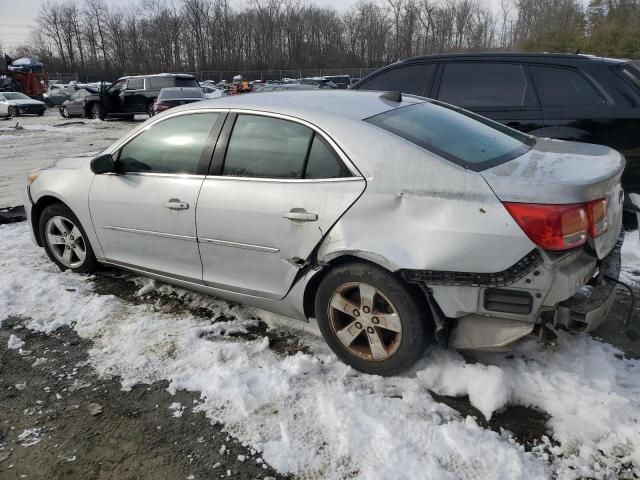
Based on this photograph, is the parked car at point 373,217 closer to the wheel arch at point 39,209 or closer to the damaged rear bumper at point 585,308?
the damaged rear bumper at point 585,308

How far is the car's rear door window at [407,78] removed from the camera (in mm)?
5639

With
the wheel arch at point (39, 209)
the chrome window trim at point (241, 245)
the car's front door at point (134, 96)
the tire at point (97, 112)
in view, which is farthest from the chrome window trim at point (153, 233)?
the tire at point (97, 112)

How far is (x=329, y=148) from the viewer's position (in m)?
2.90

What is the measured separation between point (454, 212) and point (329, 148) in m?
0.84

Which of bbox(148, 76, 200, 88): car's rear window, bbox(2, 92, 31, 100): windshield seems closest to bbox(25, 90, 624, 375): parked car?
bbox(148, 76, 200, 88): car's rear window

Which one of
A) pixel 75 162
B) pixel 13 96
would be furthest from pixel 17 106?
pixel 75 162

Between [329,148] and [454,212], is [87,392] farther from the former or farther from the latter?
[454,212]

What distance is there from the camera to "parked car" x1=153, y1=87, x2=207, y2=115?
17.0 metres

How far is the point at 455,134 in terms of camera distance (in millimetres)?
3066

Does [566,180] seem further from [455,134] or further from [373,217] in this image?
[373,217]

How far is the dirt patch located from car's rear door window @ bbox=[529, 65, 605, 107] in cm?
425

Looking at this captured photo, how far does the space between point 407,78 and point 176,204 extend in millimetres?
3451

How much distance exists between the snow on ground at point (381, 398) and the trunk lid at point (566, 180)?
2.42 ft

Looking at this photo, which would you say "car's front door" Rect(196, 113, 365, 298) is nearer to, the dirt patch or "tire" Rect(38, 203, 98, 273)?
the dirt patch
